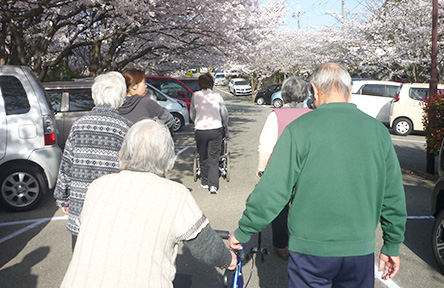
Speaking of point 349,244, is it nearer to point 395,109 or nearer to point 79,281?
point 79,281

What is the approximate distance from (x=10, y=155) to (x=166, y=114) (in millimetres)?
2469

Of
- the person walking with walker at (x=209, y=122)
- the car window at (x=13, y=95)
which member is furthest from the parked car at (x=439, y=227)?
the car window at (x=13, y=95)

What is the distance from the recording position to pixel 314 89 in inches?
92.9

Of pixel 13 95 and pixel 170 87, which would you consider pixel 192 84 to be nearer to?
pixel 170 87

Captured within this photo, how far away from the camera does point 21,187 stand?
5887 mm

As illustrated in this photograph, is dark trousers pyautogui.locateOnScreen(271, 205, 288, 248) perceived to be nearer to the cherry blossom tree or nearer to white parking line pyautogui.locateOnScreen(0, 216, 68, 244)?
white parking line pyautogui.locateOnScreen(0, 216, 68, 244)

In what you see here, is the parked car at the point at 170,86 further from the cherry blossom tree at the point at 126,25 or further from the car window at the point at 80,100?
the car window at the point at 80,100

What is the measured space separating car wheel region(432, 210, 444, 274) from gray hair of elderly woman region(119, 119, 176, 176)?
315cm

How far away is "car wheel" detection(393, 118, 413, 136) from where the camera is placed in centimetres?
1484

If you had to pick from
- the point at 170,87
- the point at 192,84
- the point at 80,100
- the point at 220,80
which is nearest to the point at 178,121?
the point at 170,87

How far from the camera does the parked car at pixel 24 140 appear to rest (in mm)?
5656

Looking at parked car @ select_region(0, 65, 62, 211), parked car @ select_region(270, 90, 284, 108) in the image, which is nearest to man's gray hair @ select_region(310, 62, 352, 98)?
parked car @ select_region(0, 65, 62, 211)

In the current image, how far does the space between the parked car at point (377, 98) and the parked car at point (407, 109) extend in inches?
51.3

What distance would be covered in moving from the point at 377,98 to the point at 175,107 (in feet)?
26.3
